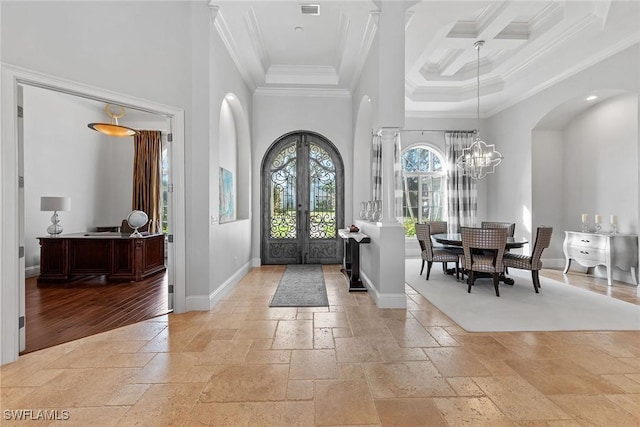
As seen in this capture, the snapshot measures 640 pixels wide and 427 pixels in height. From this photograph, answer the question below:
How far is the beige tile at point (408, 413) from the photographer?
1778 millimetres

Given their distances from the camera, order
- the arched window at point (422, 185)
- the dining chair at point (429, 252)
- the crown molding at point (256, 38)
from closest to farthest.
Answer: the crown molding at point (256, 38) < the dining chair at point (429, 252) < the arched window at point (422, 185)

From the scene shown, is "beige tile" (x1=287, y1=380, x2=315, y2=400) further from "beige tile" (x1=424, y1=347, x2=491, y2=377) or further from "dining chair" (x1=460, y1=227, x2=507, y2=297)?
"dining chair" (x1=460, y1=227, x2=507, y2=297)

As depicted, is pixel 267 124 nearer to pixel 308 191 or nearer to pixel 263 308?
pixel 308 191

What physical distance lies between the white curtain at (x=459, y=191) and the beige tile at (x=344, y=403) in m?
6.39

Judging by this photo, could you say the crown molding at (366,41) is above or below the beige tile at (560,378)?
above

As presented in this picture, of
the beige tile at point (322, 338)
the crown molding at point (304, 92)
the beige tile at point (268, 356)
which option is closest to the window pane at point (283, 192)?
the crown molding at point (304, 92)

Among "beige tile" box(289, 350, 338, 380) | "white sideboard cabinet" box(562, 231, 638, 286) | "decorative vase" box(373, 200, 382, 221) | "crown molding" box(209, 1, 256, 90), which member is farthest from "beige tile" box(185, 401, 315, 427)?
"white sideboard cabinet" box(562, 231, 638, 286)

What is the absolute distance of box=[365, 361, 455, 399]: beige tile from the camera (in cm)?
207

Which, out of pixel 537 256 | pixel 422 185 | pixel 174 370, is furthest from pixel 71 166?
pixel 537 256

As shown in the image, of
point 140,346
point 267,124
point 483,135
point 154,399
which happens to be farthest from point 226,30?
point 483,135

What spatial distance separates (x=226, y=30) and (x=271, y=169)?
2.91m

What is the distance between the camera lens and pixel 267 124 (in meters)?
6.60

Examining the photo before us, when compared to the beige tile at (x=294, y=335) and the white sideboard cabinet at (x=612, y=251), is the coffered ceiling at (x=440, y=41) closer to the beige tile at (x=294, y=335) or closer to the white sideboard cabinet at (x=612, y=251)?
the white sideboard cabinet at (x=612, y=251)

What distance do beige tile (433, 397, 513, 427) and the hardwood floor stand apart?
3.15 metres
